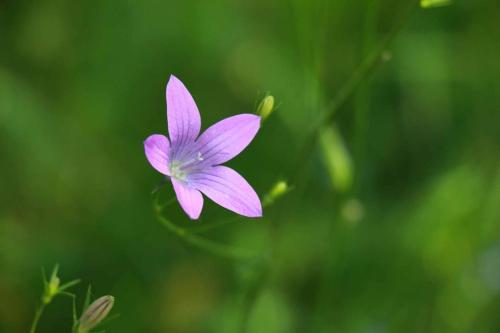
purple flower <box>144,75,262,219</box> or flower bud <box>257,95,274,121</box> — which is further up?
flower bud <box>257,95,274,121</box>

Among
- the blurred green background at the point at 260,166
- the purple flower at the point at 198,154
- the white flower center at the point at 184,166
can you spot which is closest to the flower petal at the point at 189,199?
the purple flower at the point at 198,154

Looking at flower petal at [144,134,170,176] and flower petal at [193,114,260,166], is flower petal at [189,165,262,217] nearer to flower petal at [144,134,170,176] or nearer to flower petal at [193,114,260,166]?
flower petal at [193,114,260,166]

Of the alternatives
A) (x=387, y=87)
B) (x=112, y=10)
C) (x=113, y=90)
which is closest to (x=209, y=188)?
(x=113, y=90)

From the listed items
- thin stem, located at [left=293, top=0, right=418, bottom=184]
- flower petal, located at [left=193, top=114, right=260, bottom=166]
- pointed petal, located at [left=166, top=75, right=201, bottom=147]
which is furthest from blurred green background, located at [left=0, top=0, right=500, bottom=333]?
pointed petal, located at [left=166, top=75, right=201, bottom=147]

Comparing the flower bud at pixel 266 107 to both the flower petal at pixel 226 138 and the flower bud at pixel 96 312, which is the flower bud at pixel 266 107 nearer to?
the flower petal at pixel 226 138

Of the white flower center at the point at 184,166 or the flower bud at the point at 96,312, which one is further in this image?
the white flower center at the point at 184,166

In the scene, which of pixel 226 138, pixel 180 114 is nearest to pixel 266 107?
pixel 226 138
